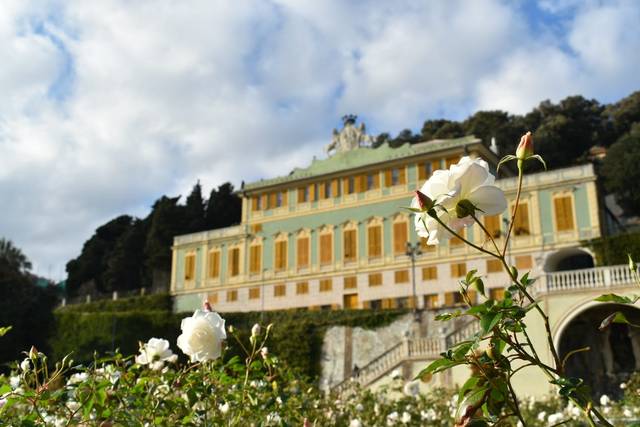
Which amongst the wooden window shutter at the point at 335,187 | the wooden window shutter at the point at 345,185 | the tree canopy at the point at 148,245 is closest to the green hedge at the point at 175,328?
the wooden window shutter at the point at 335,187

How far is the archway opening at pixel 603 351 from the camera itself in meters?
19.4

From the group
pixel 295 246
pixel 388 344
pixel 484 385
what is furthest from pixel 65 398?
pixel 295 246

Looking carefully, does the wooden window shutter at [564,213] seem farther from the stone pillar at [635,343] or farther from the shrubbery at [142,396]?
the shrubbery at [142,396]

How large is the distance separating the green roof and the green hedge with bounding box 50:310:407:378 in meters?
7.78

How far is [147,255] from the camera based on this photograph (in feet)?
141

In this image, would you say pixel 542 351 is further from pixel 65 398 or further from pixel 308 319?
pixel 65 398

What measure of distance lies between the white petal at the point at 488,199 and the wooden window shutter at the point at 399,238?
87.7ft

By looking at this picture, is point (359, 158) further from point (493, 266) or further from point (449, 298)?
point (493, 266)

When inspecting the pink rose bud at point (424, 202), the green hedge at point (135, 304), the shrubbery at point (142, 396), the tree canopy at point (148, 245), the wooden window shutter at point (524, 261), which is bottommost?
the shrubbery at point (142, 396)

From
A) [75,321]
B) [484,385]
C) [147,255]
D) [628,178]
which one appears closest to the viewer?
[484,385]

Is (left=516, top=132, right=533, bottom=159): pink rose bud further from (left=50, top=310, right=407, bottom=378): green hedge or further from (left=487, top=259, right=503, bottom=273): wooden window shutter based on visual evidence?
(left=487, top=259, right=503, bottom=273): wooden window shutter

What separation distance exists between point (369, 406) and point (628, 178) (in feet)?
103

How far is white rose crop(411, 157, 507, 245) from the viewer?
1708 mm

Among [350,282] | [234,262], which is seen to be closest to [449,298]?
[350,282]
